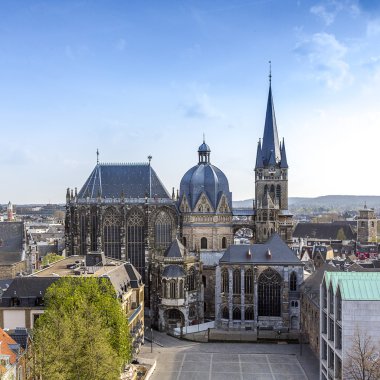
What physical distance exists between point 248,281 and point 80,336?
50464mm

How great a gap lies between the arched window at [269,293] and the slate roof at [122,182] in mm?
24775

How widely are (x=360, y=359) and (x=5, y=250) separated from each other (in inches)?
2958

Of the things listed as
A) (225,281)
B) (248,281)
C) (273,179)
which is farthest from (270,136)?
(225,281)

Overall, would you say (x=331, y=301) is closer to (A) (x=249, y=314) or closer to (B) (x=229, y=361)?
(B) (x=229, y=361)

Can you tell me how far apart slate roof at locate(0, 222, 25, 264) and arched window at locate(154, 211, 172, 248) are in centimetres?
2625

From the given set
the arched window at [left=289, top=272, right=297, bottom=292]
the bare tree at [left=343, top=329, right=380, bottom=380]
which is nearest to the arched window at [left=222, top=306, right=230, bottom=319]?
the arched window at [left=289, top=272, right=297, bottom=292]

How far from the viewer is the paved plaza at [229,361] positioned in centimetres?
7562

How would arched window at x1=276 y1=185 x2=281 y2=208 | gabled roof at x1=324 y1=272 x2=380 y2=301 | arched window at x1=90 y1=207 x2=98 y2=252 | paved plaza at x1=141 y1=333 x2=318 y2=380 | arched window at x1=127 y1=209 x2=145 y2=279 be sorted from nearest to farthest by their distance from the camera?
1. gabled roof at x1=324 y1=272 x2=380 y2=301
2. paved plaza at x1=141 y1=333 x2=318 y2=380
3. arched window at x1=127 y1=209 x2=145 y2=279
4. arched window at x1=90 y1=207 x2=98 y2=252
5. arched window at x1=276 y1=185 x2=281 y2=208

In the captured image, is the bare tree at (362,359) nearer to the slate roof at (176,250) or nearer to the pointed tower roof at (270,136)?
the slate roof at (176,250)

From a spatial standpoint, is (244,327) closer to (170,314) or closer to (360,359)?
(170,314)

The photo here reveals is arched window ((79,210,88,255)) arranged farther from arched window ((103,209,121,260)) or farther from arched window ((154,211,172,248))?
arched window ((154,211,172,248))

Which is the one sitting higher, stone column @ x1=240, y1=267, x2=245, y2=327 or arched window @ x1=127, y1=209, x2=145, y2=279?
arched window @ x1=127, y1=209, x2=145, y2=279

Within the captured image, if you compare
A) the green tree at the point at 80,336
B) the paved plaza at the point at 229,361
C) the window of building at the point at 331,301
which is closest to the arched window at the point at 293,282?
the paved plaza at the point at 229,361

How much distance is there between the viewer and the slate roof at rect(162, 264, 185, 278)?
9900 centimetres
